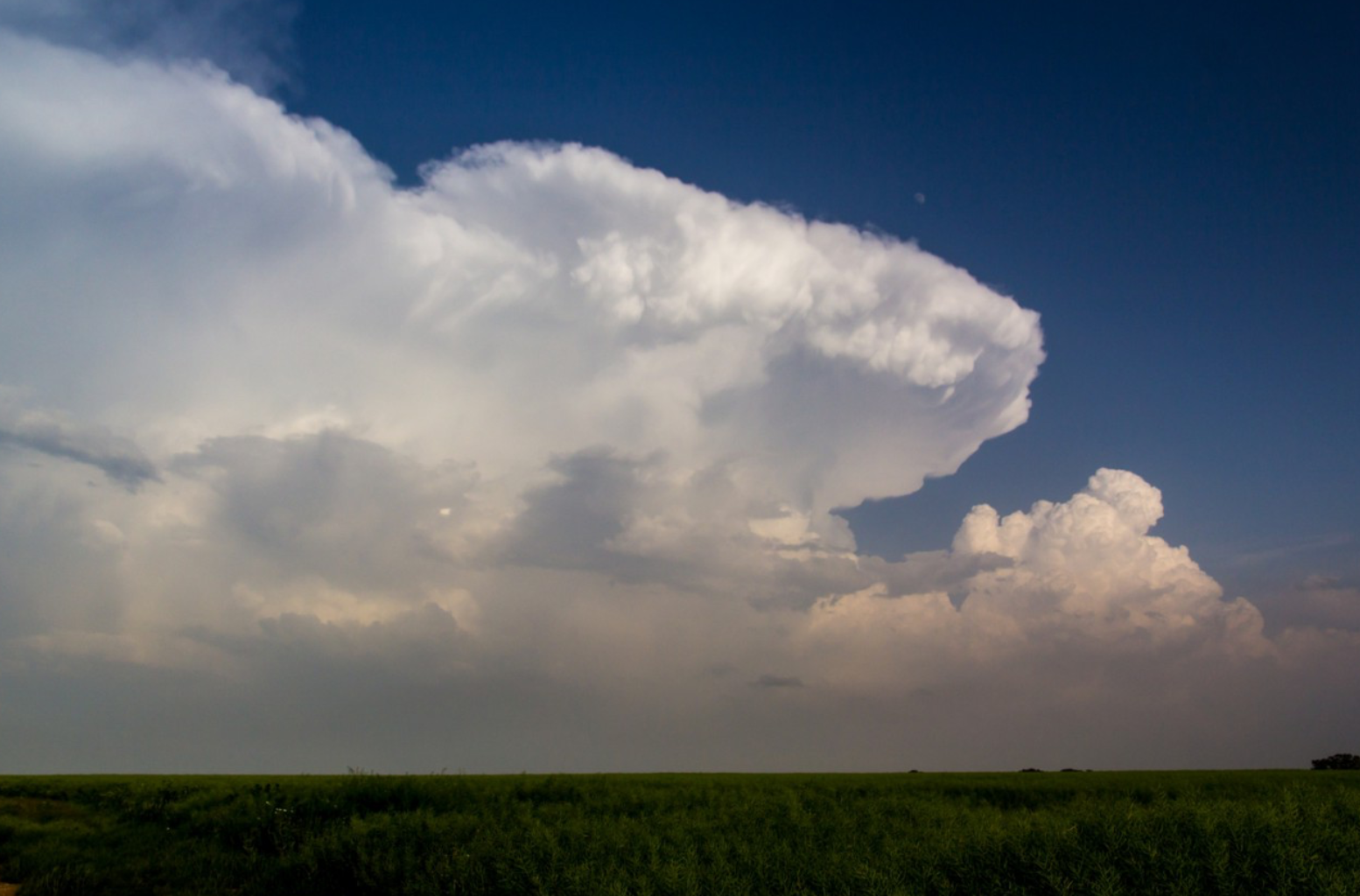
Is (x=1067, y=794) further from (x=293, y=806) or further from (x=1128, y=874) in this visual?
(x=293, y=806)

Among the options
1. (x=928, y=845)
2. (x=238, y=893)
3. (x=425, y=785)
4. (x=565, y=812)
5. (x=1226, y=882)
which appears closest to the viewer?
(x=1226, y=882)

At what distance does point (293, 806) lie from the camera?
30.7m

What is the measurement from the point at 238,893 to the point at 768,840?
16.2 metres

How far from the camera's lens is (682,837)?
2189 cm

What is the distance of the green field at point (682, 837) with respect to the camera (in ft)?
49.6

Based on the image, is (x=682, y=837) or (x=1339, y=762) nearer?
(x=682, y=837)

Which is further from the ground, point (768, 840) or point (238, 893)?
point (768, 840)

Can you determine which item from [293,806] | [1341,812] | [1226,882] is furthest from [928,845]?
[293,806]

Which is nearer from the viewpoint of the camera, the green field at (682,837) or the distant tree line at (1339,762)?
the green field at (682,837)

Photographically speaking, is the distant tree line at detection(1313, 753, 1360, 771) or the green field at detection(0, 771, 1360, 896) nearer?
the green field at detection(0, 771, 1360, 896)

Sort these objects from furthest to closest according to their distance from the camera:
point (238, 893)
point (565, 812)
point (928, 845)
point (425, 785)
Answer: point (425, 785) < point (565, 812) < point (238, 893) < point (928, 845)

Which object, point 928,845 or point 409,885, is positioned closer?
point 928,845

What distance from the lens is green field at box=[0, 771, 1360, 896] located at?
1511 centimetres

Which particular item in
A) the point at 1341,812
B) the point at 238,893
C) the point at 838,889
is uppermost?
the point at 1341,812
